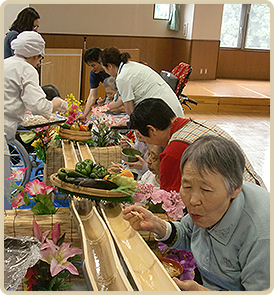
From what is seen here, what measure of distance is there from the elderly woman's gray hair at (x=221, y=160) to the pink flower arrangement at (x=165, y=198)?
1.72 feet

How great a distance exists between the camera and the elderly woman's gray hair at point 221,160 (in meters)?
1.07

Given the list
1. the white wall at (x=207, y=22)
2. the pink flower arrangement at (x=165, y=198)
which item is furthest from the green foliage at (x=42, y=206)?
the white wall at (x=207, y=22)

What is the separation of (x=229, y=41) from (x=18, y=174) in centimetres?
902

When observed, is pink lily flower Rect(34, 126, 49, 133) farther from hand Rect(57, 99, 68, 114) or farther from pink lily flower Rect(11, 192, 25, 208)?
pink lily flower Rect(11, 192, 25, 208)

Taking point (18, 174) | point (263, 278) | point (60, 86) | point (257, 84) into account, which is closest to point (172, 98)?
point (18, 174)

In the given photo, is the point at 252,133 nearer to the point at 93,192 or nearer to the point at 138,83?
the point at 138,83

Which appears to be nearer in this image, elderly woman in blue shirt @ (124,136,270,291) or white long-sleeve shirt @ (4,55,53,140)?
elderly woman in blue shirt @ (124,136,270,291)

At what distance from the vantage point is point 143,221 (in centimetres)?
139

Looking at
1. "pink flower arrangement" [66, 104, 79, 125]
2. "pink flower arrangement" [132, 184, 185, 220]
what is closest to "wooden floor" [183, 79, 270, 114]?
"pink flower arrangement" [66, 104, 79, 125]

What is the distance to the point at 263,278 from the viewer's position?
1040 mm

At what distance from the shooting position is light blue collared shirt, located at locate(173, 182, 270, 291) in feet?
3.45

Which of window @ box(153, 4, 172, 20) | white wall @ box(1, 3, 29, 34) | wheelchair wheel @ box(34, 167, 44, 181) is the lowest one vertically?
wheelchair wheel @ box(34, 167, 44, 181)

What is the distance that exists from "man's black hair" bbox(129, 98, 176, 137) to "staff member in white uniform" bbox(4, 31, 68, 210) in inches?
30.3

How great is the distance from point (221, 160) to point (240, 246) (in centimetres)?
26
